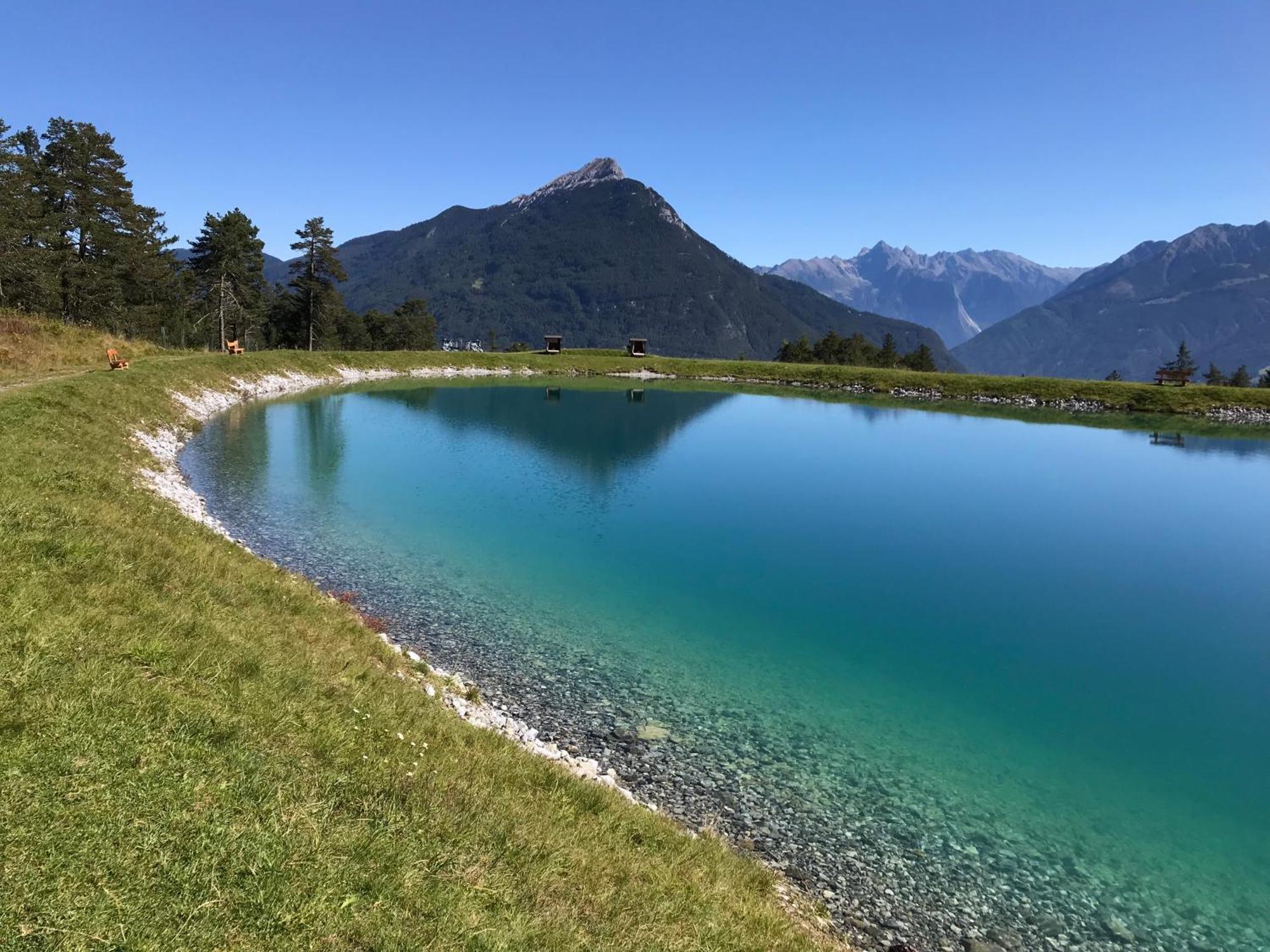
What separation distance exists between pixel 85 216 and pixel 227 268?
19.5 metres

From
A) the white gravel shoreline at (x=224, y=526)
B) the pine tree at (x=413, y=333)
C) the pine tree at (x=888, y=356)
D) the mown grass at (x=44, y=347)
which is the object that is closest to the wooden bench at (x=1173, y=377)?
the pine tree at (x=888, y=356)

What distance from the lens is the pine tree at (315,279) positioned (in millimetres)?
85188

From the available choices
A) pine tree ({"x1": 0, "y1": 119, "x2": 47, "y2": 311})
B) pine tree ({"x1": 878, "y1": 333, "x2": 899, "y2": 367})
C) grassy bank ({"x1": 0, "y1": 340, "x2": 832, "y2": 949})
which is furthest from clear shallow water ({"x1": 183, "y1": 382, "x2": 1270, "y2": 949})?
pine tree ({"x1": 878, "y1": 333, "x2": 899, "y2": 367})

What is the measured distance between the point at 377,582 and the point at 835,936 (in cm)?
1587

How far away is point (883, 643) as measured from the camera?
18109 mm

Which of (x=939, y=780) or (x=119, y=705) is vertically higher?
(x=119, y=705)

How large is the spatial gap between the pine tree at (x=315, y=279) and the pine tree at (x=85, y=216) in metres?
19.9

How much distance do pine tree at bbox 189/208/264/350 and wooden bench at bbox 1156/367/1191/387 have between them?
13625 cm

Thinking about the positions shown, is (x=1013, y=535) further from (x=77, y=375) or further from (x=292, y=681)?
(x=77, y=375)

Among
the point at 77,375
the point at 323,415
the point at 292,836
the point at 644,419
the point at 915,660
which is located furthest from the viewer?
the point at 644,419

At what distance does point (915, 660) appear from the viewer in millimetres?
17188

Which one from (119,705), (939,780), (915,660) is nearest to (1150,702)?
(915,660)

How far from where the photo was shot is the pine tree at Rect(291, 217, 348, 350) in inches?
3354

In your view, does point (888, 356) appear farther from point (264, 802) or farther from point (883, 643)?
point (264, 802)
